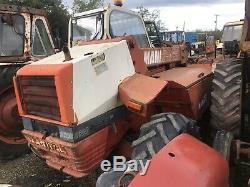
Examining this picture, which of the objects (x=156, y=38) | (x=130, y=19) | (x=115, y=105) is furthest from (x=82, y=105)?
(x=156, y=38)

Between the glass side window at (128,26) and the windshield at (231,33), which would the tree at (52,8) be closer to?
the windshield at (231,33)

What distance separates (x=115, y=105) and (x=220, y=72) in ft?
5.13

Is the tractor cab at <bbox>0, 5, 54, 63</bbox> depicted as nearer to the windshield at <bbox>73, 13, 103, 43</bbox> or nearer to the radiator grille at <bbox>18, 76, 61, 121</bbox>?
the windshield at <bbox>73, 13, 103, 43</bbox>

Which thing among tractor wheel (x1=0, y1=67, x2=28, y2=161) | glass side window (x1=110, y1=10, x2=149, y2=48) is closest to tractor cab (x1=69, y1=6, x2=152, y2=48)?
glass side window (x1=110, y1=10, x2=149, y2=48)

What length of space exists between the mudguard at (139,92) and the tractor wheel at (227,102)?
89 centimetres

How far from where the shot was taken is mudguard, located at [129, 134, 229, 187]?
9.89ft

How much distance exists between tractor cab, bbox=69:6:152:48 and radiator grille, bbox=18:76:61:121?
5.18 ft

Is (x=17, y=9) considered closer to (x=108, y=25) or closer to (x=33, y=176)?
(x=108, y=25)

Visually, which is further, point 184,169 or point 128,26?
point 128,26

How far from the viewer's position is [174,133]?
3.82 meters

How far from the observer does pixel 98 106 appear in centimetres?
392

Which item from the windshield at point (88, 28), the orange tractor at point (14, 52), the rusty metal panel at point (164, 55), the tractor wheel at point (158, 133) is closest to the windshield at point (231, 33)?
the rusty metal panel at point (164, 55)

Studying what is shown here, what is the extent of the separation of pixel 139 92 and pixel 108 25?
1.83 m

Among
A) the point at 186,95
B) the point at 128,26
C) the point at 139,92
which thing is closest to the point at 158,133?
the point at 139,92
